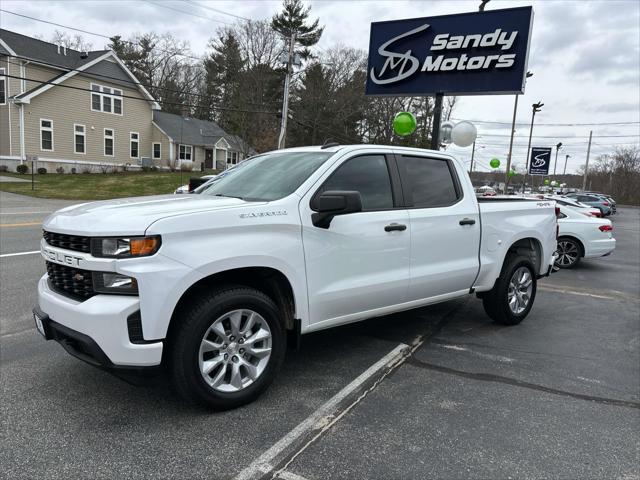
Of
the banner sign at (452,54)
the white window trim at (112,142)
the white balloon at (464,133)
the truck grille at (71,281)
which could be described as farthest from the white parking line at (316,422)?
the white window trim at (112,142)

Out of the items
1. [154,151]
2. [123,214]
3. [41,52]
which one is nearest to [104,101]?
[41,52]

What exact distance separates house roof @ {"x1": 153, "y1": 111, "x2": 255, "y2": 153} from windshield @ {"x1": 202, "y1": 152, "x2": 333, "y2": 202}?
34473 millimetres

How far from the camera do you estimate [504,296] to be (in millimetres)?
5473

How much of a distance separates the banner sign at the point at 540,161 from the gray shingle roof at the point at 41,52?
3125 centimetres

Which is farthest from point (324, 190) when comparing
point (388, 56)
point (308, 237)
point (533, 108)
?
point (533, 108)

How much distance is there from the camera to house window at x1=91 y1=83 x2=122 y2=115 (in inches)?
1394

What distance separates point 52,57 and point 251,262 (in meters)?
37.5

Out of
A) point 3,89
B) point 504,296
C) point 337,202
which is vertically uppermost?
point 3,89

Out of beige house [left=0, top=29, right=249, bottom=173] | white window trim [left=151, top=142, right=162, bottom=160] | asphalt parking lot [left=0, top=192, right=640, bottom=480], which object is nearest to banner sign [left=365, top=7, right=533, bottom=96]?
asphalt parking lot [left=0, top=192, right=640, bottom=480]

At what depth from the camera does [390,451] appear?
2.92 metres

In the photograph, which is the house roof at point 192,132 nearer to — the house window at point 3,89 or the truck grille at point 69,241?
the house window at point 3,89

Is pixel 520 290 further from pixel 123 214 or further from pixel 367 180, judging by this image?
pixel 123 214

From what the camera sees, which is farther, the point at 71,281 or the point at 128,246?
the point at 71,281

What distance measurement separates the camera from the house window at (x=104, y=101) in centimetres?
3541
